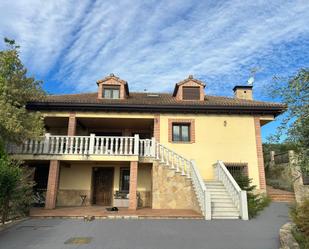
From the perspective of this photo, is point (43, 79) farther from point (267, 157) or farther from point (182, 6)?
point (267, 157)

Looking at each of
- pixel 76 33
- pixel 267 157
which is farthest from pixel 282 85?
pixel 267 157

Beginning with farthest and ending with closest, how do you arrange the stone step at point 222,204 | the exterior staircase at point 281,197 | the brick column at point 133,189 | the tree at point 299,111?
the exterior staircase at point 281,197 < the brick column at point 133,189 < the stone step at point 222,204 < the tree at point 299,111

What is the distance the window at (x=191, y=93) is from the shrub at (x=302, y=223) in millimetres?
10659

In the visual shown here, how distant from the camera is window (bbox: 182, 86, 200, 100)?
53.1ft

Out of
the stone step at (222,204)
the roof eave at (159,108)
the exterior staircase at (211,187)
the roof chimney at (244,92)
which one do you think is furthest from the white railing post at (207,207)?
the roof chimney at (244,92)

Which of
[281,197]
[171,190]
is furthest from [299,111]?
[281,197]

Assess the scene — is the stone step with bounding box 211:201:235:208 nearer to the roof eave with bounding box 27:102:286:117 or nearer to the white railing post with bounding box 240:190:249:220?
the white railing post with bounding box 240:190:249:220

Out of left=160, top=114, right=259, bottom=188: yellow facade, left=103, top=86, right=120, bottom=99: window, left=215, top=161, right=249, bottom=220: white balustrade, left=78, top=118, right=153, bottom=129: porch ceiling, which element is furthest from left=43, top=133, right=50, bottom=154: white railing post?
left=215, top=161, right=249, bottom=220: white balustrade

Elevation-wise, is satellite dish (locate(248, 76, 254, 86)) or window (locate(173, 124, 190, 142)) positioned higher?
satellite dish (locate(248, 76, 254, 86))

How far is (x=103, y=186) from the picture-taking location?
15.8 metres

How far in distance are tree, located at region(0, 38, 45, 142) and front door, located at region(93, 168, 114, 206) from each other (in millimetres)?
5877

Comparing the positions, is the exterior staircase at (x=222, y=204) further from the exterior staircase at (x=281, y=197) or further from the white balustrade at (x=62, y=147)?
the white balustrade at (x=62, y=147)

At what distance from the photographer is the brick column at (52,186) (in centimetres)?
1220

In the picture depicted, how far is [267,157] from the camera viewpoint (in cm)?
2250
